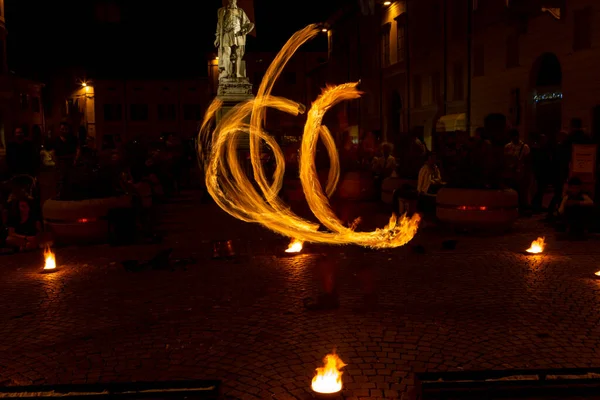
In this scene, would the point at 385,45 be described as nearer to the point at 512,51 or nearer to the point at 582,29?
the point at 512,51

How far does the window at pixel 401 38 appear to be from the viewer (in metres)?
38.4

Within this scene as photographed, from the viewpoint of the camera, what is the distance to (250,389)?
16.6 ft

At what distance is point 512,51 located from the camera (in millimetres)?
26766

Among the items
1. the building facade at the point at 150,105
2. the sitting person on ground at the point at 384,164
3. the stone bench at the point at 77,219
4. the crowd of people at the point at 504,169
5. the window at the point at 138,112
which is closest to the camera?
the stone bench at the point at 77,219

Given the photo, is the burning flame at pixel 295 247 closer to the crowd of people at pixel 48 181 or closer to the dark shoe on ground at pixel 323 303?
the dark shoe on ground at pixel 323 303

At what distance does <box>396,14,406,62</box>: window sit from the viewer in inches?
1513

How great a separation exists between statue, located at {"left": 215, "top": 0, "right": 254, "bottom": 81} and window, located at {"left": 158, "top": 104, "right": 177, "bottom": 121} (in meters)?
55.0

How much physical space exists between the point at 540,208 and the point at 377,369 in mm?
11445

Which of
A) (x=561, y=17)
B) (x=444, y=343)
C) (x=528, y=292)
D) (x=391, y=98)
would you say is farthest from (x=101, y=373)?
(x=391, y=98)

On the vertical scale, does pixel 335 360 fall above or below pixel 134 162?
below

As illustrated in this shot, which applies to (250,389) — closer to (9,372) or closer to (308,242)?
(9,372)

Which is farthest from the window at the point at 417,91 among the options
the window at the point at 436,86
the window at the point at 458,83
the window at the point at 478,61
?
the window at the point at 478,61

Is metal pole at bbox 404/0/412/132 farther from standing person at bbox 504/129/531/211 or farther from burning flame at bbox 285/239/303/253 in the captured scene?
burning flame at bbox 285/239/303/253

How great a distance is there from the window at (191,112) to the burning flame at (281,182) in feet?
178
